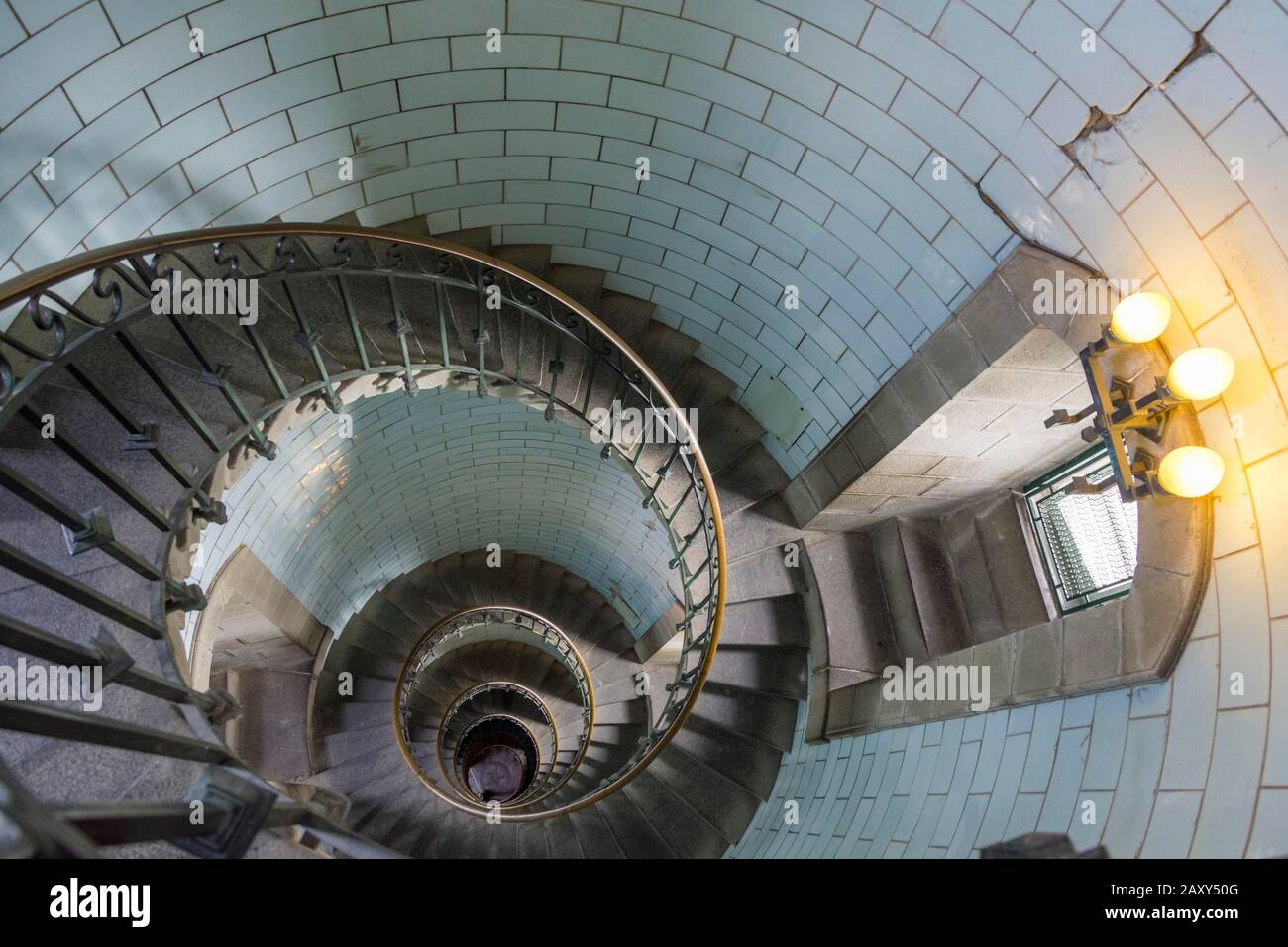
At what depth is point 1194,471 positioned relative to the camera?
9.26ft

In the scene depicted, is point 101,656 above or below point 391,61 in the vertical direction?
below

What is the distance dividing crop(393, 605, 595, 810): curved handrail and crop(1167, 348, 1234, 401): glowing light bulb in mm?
8039

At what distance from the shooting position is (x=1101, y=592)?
5.11 m

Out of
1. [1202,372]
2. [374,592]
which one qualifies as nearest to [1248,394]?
[1202,372]

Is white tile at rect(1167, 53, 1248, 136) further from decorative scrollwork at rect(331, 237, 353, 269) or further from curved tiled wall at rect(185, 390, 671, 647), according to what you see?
curved tiled wall at rect(185, 390, 671, 647)

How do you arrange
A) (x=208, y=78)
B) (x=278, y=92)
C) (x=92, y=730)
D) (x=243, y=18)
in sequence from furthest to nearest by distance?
(x=278, y=92) < (x=208, y=78) < (x=243, y=18) < (x=92, y=730)

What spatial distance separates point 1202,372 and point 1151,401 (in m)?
0.30

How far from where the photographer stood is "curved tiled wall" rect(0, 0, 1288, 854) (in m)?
2.66

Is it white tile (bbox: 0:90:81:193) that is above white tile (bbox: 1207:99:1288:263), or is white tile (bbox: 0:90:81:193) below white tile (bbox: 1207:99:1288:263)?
above

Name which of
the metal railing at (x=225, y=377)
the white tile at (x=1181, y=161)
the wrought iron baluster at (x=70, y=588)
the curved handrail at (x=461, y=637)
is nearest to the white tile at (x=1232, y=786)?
the white tile at (x=1181, y=161)

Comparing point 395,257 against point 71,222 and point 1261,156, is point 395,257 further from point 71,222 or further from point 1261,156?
point 1261,156

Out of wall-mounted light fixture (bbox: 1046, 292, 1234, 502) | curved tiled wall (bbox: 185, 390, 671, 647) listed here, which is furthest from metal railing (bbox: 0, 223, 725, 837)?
wall-mounted light fixture (bbox: 1046, 292, 1234, 502)

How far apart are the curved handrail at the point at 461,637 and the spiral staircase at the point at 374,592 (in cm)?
6
